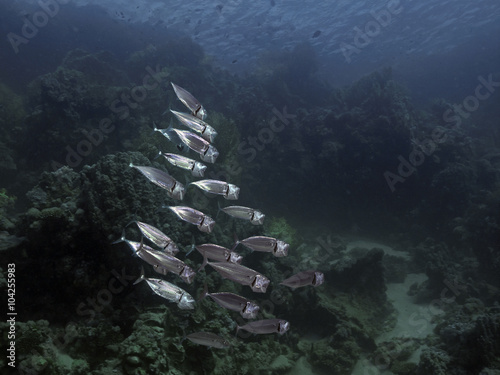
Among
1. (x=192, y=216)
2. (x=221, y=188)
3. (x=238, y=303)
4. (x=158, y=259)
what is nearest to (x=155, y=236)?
(x=158, y=259)

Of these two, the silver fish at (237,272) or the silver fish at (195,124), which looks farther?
the silver fish at (195,124)

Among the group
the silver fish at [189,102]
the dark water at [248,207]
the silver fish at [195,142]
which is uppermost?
the silver fish at [189,102]

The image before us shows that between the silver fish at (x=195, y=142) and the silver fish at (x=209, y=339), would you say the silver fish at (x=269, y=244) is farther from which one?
the silver fish at (x=195, y=142)

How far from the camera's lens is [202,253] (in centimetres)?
374

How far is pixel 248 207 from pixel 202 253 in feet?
6.79

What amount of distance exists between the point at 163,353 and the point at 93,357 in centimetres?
106

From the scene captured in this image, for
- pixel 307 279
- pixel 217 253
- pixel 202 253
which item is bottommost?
pixel 307 279

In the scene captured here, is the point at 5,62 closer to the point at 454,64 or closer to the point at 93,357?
the point at 93,357

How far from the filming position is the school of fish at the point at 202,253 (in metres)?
3.63

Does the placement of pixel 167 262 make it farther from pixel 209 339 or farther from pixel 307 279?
pixel 307 279

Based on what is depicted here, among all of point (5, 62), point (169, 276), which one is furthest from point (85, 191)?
point (5, 62)

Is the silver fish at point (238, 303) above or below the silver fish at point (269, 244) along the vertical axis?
below

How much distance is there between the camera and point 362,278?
27.0ft

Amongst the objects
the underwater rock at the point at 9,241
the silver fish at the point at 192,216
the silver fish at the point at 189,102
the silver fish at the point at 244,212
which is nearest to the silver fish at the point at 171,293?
the silver fish at the point at 192,216
